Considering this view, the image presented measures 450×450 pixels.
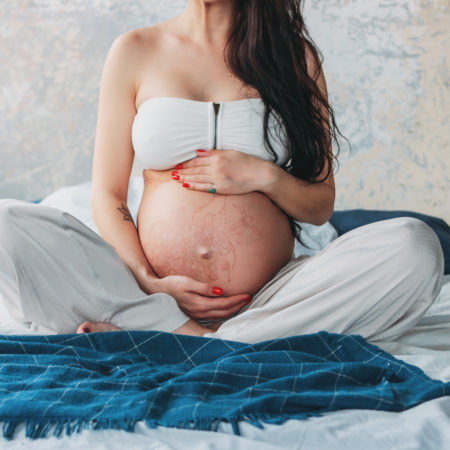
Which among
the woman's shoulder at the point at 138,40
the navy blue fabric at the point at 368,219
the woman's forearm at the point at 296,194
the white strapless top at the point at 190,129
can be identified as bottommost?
the navy blue fabric at the point at 368,219

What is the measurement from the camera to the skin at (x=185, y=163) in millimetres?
1411

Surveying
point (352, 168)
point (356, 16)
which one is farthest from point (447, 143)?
point (356, 16)

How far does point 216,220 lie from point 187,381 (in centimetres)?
48

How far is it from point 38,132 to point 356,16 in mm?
1453

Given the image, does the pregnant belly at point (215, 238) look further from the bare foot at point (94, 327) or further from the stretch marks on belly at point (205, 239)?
the bare foot at point (94, 327)

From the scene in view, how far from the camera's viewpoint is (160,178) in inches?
60.0

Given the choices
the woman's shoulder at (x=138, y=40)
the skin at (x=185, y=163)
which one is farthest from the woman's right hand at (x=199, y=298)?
the woman's shoulder at (x=138, y=40)

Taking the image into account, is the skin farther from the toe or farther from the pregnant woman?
the toe

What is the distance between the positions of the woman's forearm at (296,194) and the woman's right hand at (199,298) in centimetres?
24

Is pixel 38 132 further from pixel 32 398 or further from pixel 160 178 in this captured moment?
pixel 32 398

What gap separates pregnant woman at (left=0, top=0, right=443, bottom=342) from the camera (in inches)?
49.7

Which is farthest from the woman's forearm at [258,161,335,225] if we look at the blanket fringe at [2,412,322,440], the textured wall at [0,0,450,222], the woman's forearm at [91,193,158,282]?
the textured wall at [0,0,450,222]

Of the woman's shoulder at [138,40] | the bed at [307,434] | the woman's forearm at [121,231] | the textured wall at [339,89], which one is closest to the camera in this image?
the bed at [307,434]

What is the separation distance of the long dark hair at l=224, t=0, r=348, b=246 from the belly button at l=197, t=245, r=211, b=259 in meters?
0.27
